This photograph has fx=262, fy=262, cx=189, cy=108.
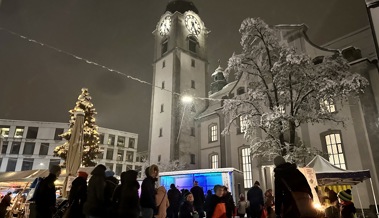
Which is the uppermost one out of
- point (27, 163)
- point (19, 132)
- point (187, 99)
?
point (187, 99)

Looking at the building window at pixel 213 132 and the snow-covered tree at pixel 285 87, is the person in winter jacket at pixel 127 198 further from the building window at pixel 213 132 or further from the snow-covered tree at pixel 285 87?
the building window at pixel 213 132

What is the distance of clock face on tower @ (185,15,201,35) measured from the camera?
39.4 meters

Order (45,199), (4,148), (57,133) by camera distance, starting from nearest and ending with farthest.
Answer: (45,199) → (4,148) → (57,133)

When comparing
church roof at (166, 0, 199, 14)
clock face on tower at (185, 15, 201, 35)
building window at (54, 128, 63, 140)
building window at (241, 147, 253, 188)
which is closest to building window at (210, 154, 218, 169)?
building window at (241, 147, 253, 188)

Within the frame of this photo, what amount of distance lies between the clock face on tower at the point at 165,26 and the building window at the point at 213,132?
16.9 m

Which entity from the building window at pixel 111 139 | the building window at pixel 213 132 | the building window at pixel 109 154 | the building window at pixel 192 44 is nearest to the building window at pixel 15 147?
the building window at pixel 109 154

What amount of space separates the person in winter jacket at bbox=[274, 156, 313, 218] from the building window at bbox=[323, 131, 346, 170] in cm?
1678

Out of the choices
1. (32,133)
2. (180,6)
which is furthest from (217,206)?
(32,133)

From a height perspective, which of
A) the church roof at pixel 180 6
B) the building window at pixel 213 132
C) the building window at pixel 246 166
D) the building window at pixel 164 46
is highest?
the church roof at pixel 180 6

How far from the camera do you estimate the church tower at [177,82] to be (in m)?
31.6

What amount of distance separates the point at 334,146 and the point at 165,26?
29.6 m

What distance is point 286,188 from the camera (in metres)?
3.95

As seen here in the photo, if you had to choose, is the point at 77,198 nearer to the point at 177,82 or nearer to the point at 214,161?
the point at 214,161

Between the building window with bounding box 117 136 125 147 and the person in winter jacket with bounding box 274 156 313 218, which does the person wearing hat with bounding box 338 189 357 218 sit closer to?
the person in winter jacket with bounding box 274 156 313 218
